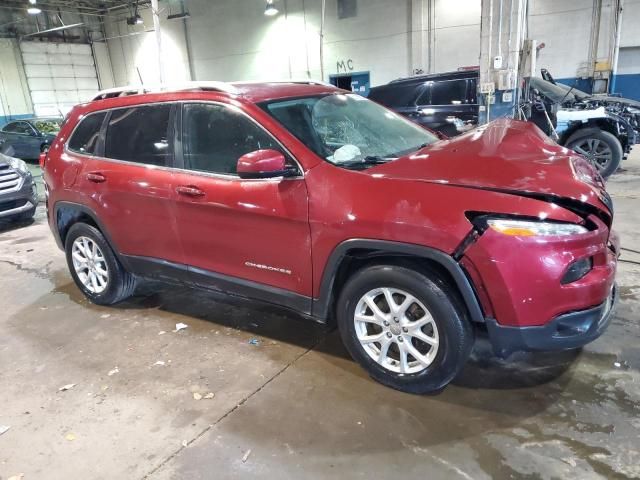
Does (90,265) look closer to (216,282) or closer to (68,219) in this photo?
(68,219)

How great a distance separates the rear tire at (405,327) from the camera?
8.09ft

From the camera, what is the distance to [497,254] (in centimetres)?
224

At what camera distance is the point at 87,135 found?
3926 millimetres

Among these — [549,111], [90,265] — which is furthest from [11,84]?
[549,111]

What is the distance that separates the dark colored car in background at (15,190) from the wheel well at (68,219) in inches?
132

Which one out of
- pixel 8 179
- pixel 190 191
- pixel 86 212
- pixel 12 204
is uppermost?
pixel 190 191

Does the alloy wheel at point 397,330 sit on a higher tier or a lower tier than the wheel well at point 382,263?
lower

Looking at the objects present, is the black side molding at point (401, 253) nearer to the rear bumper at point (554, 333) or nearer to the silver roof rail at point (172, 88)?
the rear bumper at point (554, 333)

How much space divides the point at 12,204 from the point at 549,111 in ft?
27.1

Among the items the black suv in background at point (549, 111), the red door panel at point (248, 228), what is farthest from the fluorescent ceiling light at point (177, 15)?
the red door panel at point (248, 228)

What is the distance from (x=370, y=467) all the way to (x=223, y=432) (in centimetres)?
79

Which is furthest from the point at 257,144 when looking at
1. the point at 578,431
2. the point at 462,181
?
the point at 578,431

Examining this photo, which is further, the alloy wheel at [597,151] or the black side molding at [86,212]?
the alloy wheel at [597,151]

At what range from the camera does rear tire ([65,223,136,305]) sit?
3.97 meters
